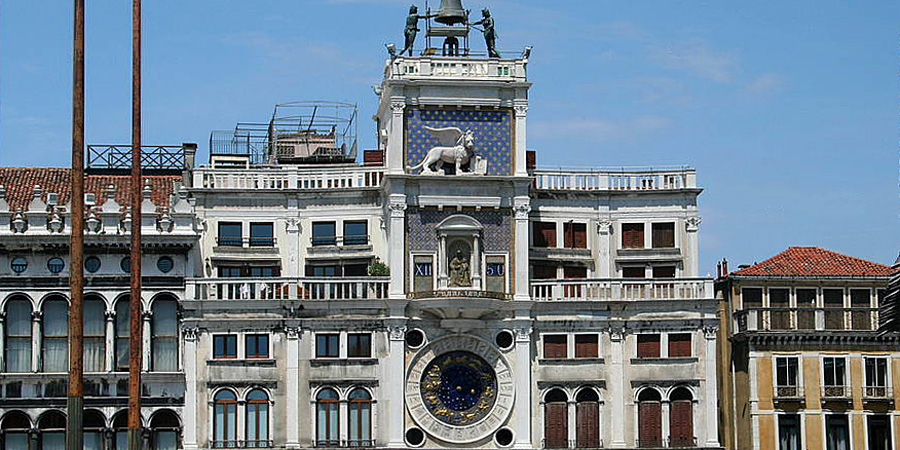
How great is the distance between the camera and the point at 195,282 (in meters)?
61.7

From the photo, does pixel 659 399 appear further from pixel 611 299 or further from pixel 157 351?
pixel 157 351

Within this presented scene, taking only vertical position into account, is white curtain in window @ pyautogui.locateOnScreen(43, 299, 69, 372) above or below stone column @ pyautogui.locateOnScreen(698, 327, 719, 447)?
above

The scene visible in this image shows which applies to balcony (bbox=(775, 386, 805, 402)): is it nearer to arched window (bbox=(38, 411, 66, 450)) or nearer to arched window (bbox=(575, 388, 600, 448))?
arched window (bbox=(575, 388, 600, 448))

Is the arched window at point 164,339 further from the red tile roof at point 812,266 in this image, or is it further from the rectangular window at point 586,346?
the red tile roof at point 812,266

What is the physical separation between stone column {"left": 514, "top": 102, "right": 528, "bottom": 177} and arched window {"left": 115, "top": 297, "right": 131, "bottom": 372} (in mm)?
17975

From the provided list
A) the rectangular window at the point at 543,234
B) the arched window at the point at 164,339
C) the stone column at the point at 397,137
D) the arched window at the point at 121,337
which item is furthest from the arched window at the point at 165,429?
the rectangular window at the point at 543,234

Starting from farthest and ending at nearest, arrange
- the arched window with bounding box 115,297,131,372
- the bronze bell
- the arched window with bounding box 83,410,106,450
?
the bronze bell < the arched window with bounding box 115,297,131,372 < the arched window with bounding box 83,410,106,450

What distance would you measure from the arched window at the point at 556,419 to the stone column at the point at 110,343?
18.6 m

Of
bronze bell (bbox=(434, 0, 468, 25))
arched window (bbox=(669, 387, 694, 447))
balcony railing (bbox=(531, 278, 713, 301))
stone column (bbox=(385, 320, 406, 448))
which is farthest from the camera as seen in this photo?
bronze bell (bbox=(434, 0, 468, 25))

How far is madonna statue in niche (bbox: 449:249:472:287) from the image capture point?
62.5m

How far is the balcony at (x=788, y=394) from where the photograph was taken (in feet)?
218

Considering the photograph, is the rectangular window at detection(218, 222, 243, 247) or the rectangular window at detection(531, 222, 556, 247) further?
the rectangular window at detection(531, 222, 556, 247)

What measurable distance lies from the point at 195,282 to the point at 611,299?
18.1 m

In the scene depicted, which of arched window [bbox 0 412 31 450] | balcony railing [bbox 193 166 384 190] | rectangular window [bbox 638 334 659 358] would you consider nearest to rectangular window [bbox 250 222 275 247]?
balcony railing [bbox 193 166 384 190]
